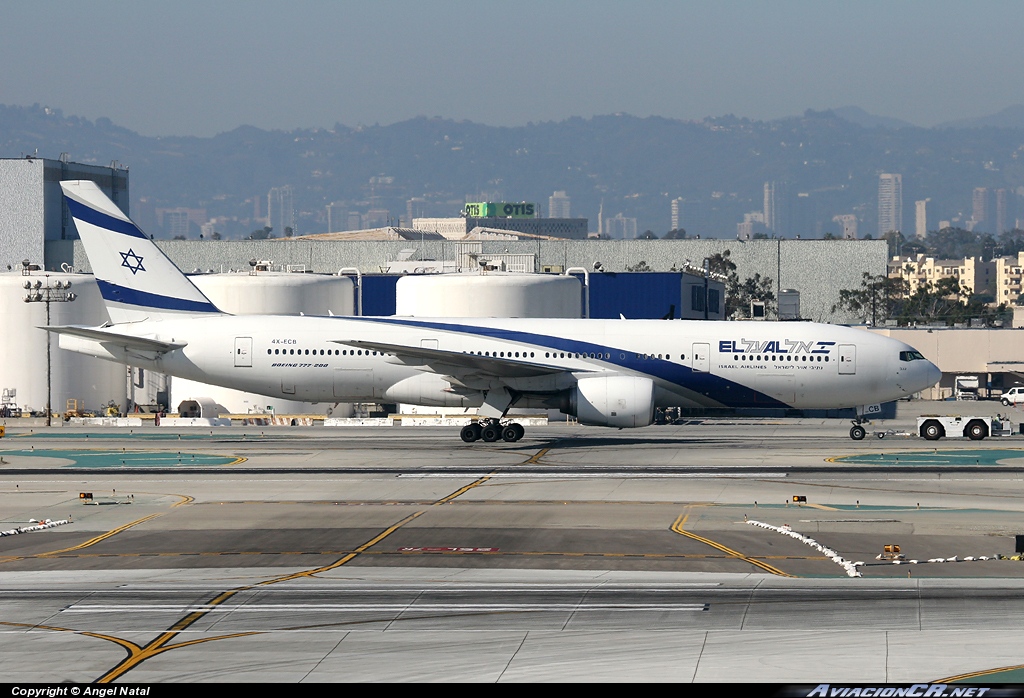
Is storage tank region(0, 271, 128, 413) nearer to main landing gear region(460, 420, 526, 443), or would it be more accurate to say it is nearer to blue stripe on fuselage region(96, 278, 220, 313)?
blue stripe on fuselage region(96, 278, 220, 313)

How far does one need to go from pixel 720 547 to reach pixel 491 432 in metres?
24.4

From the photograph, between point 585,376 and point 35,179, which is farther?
point 35,179

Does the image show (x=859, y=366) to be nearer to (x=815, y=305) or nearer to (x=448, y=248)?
(x=448, y=248)

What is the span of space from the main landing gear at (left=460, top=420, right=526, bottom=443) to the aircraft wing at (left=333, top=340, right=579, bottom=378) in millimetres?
2866

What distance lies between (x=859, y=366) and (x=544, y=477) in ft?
54.9

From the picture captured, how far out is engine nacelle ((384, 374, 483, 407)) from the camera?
50.6 metres

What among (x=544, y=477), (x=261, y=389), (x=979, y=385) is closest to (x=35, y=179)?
(x=261, y=389)

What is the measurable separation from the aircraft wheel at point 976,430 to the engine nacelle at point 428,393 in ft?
68.5

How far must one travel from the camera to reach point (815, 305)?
5994 inches

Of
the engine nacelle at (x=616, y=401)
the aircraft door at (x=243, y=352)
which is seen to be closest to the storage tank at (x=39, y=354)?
the aircraft door at (x=243, y=352)

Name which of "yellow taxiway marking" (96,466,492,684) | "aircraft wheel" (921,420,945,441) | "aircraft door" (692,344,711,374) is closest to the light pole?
"aircraft door" (692,344,711,374)

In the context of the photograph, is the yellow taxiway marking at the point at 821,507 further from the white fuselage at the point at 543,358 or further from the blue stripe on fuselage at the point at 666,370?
the white fuselage at the point at 543,358

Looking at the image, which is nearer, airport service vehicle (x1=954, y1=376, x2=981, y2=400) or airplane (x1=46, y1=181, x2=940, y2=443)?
airplane (x1=46, y1=181, x2=940, y2=443)

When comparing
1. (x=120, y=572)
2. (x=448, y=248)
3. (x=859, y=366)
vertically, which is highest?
(x=448, y=248)
